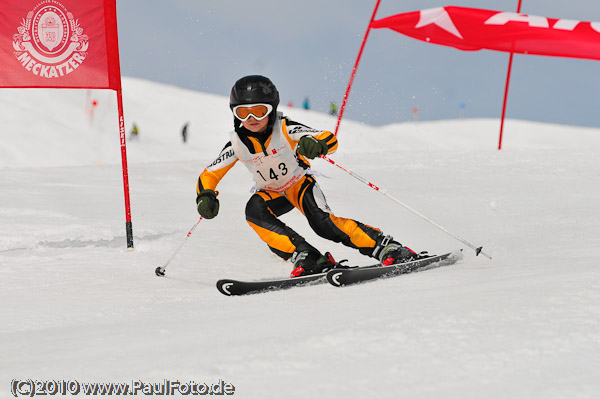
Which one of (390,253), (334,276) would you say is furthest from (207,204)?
(390,253)

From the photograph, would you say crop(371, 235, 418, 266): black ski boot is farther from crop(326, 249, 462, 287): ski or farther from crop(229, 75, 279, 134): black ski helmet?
crop(229, 75, 279, 134): black ski helmet

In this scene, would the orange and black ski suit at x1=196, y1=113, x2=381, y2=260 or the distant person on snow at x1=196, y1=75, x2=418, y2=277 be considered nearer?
the distant person on snow at x1=196, y1=75, x2=418, y2=277

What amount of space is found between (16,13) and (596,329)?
4738 mm

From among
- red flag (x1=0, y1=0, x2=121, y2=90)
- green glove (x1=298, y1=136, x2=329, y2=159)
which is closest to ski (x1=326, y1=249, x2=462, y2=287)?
green glove (x1=298, y1=136, x2=329, y2=159)

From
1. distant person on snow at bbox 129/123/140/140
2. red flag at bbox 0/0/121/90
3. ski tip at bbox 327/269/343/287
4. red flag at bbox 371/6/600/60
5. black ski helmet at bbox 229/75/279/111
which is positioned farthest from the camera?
distant person on snow at bbox 129/123/140/140

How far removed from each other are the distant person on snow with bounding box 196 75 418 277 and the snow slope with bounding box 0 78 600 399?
0.47 m

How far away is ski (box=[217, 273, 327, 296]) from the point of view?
10.9ft

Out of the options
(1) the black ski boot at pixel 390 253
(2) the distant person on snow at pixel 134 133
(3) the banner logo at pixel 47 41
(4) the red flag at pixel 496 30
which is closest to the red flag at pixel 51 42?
(3) the banner logo at pixel 47 41

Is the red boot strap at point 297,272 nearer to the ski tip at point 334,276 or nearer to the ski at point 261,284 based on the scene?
the ski at point 261,284

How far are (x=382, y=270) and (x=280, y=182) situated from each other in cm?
101

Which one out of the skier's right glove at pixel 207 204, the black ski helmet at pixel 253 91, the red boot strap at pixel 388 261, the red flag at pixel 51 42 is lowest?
the red boot strap at pixel 388 261

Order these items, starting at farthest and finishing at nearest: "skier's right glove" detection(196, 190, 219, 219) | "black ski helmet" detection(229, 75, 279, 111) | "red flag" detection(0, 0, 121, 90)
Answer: "red flag" detection(0, 0, 121, 90) → "skier's right glove" detection(196, 190, 219, 219) → "black ski helmet" detection(229, 75, 279, 111)

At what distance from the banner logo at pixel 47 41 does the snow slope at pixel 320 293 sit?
1449 millimetres

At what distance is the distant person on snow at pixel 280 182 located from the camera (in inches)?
149
